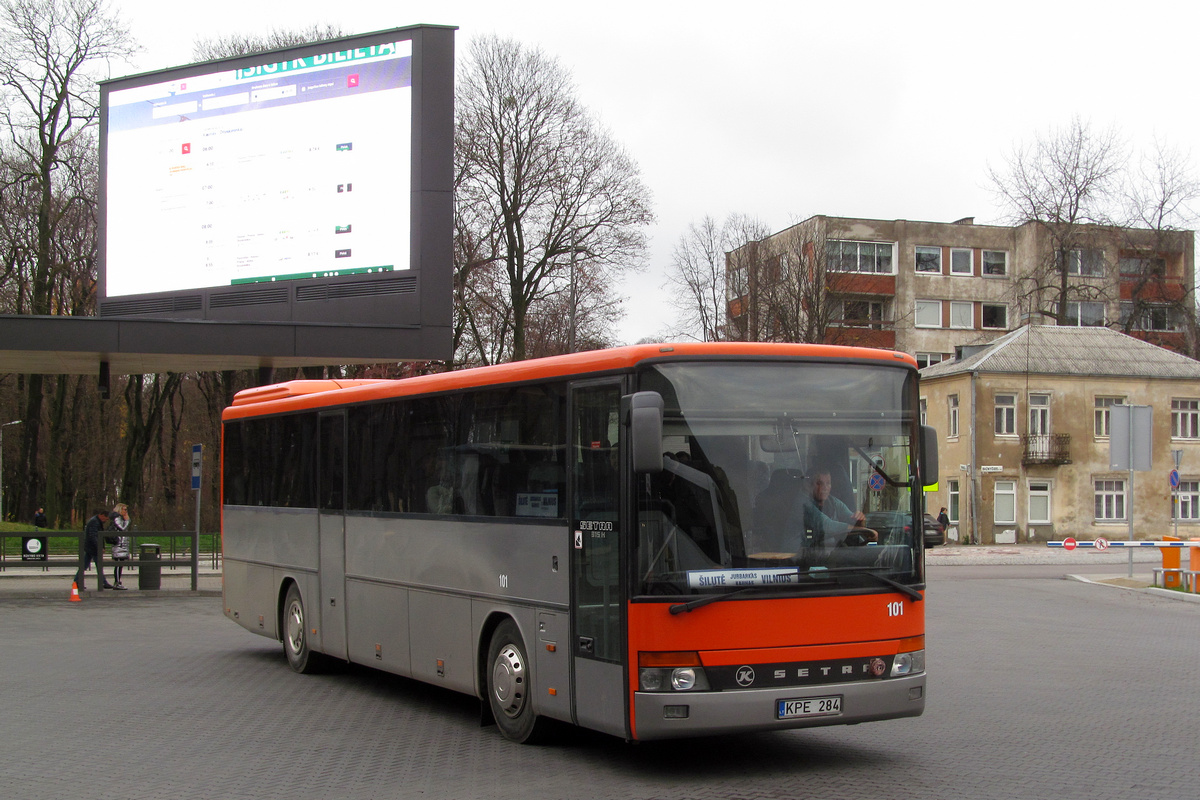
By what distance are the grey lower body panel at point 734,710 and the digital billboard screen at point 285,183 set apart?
15.6m

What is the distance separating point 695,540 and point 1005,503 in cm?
4751

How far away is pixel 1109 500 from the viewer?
2122 inches

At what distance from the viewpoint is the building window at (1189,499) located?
54.1 metres

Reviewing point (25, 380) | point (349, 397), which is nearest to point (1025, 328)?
point (25, 380)

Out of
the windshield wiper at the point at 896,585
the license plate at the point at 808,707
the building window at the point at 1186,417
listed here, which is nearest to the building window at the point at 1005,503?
the building window at the point at 1186,417

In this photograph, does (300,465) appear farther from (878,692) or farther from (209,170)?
(209,170)

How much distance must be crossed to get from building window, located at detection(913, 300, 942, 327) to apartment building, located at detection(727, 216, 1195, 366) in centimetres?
6

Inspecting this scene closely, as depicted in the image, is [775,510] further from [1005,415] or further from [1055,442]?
[1055,442]

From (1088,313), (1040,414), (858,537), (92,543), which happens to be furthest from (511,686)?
(1088,313)

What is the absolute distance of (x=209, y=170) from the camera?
24.0 meters

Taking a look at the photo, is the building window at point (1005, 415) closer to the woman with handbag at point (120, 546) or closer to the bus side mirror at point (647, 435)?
the woman with handbag at point (120, 546)

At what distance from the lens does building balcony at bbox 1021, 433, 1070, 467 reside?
52.6 metres

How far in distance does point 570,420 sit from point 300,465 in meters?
6.01

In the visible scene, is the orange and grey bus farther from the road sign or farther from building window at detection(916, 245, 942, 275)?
building window at detection(916, 245, 942, 275)
